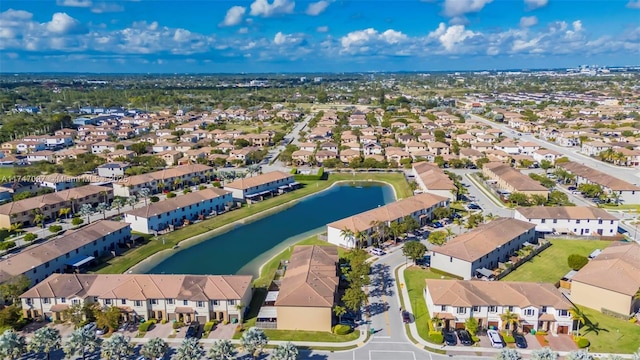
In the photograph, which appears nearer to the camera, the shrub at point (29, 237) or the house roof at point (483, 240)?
the house roof at point (483, 240)

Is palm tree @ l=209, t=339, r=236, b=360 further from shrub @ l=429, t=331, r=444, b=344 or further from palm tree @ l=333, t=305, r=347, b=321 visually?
shrub @ l=429, t=331, r=444, b=344

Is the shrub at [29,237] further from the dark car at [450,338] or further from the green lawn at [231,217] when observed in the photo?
the dark car at [450,338]

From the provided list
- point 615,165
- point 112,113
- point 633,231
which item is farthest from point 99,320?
point 112,113

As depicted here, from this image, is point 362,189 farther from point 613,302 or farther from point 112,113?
point 112,113

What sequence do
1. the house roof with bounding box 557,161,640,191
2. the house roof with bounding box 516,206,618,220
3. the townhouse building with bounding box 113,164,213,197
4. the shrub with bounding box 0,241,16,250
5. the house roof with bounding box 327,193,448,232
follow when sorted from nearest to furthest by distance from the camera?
the shrub with bounding box 0,241,16,250 < the house roof with bounding box 327,193,448,232 < the house roof with bounding box 516,206,618,220 < the house roof with bounding box 557,161,640,191 < the townhouse building with bounding box 113,164,213,197

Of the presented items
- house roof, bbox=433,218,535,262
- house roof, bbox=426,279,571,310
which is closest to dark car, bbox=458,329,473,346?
house roof, bbox=426,279,571,310

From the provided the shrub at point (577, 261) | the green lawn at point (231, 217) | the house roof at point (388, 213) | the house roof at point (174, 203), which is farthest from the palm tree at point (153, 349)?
the shrub at point (577, 261)
